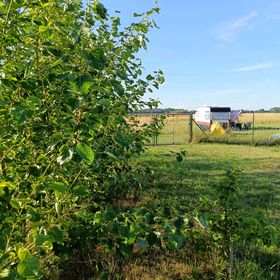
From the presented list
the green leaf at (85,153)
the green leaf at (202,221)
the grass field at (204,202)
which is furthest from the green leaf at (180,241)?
the green leaf at (85,153)

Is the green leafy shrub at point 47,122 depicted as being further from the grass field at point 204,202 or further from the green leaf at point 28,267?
the grass field at point 204,202

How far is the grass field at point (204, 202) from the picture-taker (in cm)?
286

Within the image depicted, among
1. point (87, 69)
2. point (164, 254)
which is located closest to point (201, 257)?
point (164, 254)

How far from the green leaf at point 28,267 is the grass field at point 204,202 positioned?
2.29 ft

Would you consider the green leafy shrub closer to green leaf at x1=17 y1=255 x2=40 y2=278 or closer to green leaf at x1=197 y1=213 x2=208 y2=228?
green leaf at x1=17 y1=255 x2=40 y2=278

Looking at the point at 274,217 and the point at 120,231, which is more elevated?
the point at 120,231

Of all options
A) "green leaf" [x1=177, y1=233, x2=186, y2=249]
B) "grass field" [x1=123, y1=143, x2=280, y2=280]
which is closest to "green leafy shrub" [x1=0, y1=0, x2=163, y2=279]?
"green leaf" [x1=177, y1=233, x2=186, y2=249]

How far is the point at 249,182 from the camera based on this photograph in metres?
6.99

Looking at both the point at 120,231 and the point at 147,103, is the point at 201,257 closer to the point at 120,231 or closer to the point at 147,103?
the point at 147,103

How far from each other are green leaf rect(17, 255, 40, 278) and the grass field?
699mm

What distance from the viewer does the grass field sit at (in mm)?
2857

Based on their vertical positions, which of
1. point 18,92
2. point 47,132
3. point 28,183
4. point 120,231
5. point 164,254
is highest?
point 18,92

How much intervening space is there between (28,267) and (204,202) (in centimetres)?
131

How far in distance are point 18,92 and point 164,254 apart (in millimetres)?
2379
